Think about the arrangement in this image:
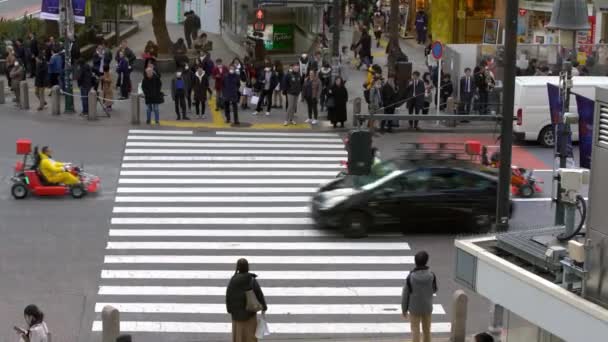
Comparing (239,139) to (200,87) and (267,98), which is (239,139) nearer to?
(200,87)

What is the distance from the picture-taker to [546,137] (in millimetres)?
29938

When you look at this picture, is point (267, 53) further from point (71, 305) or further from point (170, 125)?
point (71, 305)

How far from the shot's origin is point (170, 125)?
3134 centimetres

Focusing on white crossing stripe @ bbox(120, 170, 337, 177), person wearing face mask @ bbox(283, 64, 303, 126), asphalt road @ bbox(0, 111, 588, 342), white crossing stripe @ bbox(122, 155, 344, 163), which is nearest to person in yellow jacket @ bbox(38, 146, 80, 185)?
asphalt road @ bbox(0, 111, 588, 342)

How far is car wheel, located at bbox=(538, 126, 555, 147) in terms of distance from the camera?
29.8 m

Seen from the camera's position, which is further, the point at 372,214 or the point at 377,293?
the point at 372,214

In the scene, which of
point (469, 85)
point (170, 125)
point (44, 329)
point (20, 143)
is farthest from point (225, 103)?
point (44, 329)

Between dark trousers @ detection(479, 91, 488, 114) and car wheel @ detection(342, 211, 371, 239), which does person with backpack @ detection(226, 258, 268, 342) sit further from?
dark trousers @ detection(479, 91, 488, 114)

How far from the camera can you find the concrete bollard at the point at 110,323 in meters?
14.9

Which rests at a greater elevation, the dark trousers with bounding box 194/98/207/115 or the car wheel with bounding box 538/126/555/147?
the dark trousers with bounding box 194/98/207/115

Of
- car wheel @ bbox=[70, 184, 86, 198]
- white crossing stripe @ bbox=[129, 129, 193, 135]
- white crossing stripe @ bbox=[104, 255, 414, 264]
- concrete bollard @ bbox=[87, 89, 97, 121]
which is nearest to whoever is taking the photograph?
white crossing stripe @ bbox=[104, 255, 414, 264]

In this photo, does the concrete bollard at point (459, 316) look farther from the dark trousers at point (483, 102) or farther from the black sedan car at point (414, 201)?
the dark trousers at point (483, 102)

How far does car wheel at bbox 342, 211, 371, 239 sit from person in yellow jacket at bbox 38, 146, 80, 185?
19.8 feet

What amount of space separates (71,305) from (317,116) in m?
16.3
